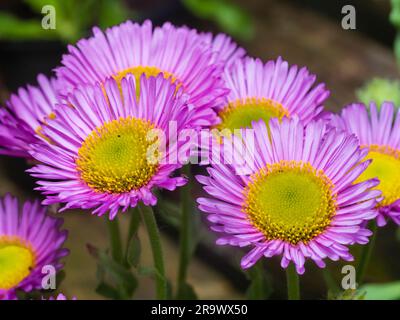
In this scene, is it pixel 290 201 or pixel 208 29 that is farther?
pixel 208 29

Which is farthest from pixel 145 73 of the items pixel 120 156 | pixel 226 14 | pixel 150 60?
pixel 226 14

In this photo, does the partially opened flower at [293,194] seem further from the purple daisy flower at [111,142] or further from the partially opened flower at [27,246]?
the partially opened flower at [27,246]

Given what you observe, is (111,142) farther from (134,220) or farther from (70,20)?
(70,20)

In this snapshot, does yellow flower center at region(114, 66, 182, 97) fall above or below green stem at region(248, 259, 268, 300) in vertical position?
above

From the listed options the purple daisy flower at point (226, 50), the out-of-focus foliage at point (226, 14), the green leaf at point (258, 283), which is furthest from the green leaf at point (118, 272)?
the out-of-focus foliage at point (226, 14)

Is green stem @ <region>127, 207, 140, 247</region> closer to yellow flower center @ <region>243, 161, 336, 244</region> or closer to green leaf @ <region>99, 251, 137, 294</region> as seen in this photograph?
green leaf @ <region>99, 251, 137, 294</region>

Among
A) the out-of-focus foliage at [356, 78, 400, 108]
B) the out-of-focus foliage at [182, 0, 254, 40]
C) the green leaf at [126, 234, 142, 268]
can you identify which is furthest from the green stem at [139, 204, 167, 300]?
the out-of-focus foliage at [182, 0, 254, 40]

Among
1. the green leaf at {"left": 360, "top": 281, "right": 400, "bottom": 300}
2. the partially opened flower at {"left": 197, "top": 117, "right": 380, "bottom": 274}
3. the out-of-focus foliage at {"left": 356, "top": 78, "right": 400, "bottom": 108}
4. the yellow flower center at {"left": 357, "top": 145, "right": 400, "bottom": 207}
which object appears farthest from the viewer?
the out-of-focus foliage at {"left": 356, "top": 78, "right": 400, "bottom": 108}
